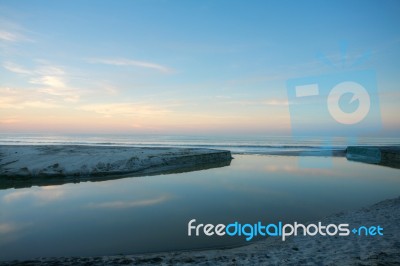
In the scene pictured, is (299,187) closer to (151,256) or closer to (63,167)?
(151,256)

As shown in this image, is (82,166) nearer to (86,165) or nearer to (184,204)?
(86,165)

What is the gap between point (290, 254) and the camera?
6.64 metres

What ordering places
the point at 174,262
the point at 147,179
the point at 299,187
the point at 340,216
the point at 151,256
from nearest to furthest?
the point at 174,262 < the point at 151,256 < the point at 340,216 < the point at 299,187 < the point at 147,179

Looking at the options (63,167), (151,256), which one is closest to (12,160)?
(63,167)

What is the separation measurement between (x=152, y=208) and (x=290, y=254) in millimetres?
7017

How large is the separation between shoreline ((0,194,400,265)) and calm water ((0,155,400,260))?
781 millimetres

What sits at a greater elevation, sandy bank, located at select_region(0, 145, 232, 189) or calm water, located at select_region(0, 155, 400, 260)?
sandy bank, located at select_region(0, 145, 232, 189)

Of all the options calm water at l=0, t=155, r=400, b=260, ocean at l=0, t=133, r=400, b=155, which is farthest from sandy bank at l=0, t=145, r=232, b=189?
ocean at l=0, t=133, r=400, b=155

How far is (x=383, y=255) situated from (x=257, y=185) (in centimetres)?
1137

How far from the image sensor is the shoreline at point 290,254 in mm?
6073

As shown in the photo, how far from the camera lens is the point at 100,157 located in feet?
87.1

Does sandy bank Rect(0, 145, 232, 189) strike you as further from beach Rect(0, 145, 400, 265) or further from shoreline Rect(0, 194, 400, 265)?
shoreline Rect(0, 194, 400, 265)

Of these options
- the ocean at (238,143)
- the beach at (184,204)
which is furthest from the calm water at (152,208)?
the ocean at (238,143)

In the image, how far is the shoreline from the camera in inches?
239
